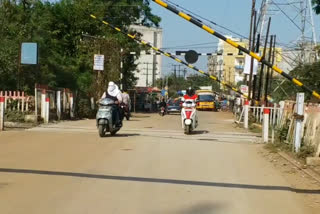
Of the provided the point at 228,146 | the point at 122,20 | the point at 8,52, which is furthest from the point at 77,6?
the point at 228,146

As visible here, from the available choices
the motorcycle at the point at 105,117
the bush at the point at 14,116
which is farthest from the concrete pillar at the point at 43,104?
the motorcycle at the point at 105,117

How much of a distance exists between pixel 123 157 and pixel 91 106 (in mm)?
18467

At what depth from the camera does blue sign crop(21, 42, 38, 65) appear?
73.3 feet

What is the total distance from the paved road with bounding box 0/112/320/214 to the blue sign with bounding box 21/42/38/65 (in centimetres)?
889

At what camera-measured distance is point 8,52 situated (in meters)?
23.9

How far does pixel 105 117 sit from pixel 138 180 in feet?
23.2

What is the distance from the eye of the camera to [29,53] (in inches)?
882

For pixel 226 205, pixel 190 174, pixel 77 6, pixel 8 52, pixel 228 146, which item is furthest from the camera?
pixel 77 6

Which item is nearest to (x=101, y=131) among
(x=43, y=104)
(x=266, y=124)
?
(x=266, y=124)

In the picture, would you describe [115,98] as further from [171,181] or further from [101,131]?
[171,181]

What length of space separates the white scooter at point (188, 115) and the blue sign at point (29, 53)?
7.64 metres

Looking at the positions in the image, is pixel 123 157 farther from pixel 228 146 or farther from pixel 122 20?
pixel 122 20

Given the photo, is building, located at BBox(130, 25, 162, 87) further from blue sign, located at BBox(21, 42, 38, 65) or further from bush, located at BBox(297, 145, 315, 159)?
bush, located at BBox(297, 145, 315, 159)

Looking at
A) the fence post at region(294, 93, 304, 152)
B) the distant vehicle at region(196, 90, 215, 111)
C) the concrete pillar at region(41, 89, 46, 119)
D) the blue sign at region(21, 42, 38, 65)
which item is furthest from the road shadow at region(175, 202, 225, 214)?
the distant vehicle at region(196, 90, 215, 111)
